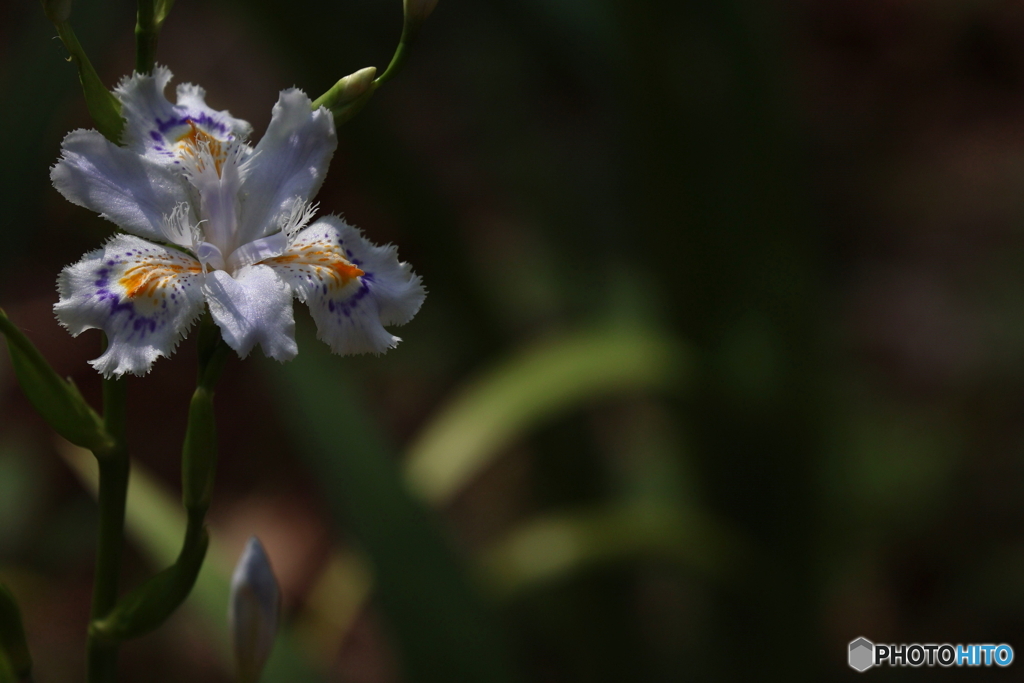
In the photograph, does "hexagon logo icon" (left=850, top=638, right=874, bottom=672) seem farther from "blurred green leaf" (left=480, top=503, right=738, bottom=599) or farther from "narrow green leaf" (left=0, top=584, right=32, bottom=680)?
"narrow green leaf" (left=0, top=584, right=32, bottom=680)

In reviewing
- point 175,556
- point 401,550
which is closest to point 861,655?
point 401,550

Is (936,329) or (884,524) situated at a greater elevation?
(936,329)

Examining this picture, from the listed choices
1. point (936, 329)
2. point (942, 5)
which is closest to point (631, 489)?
point (936, 329)

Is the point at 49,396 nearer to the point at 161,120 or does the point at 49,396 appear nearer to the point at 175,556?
the point at 161,120

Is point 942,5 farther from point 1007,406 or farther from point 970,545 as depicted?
point 970,545

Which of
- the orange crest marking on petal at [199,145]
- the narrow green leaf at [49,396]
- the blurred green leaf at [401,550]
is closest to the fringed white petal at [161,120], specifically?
the orange crest marking on petal at [199,145]

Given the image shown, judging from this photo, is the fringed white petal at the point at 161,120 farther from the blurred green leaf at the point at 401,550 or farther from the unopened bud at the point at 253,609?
the blurred green leaf at the point at 401,550
